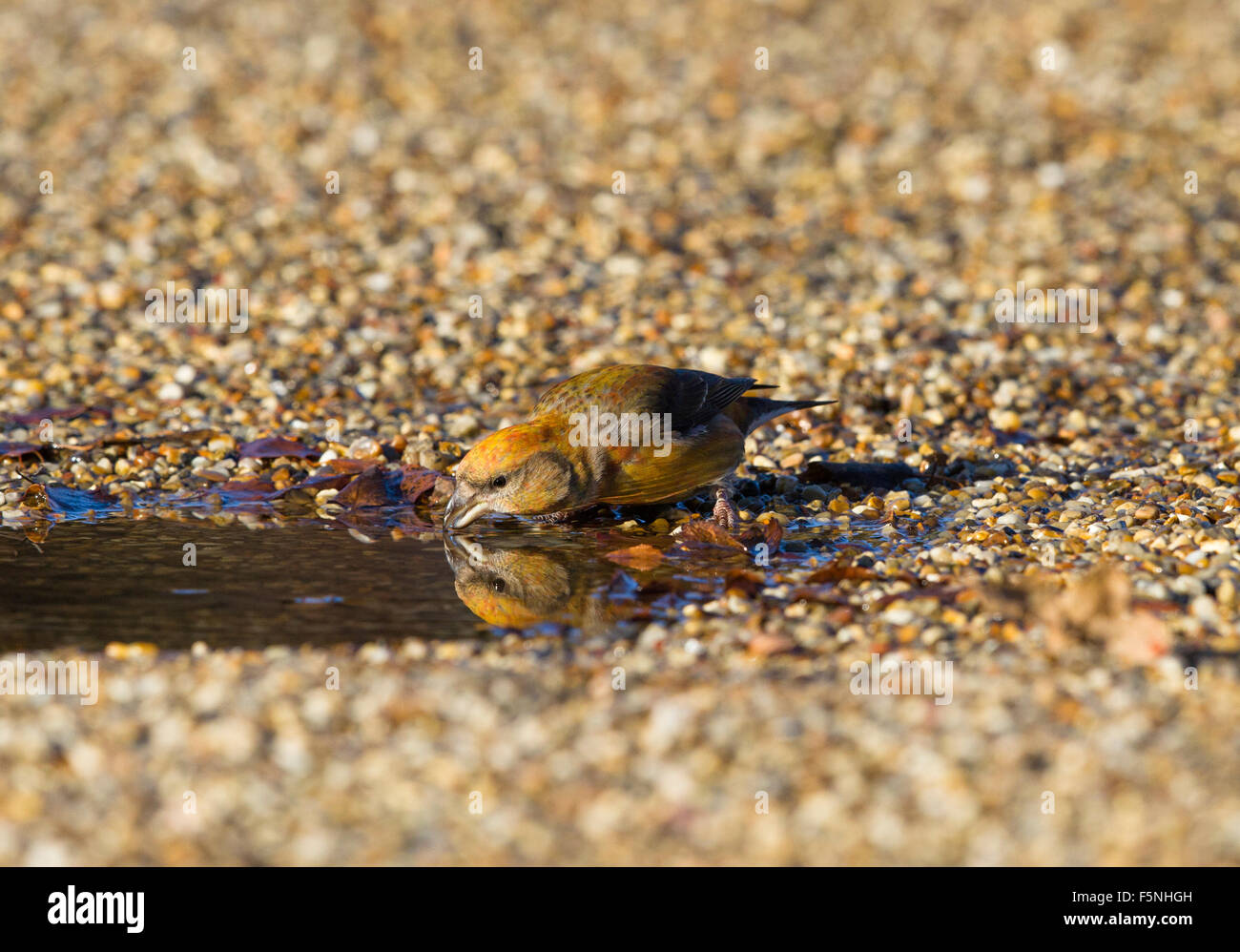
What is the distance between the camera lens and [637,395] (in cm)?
638

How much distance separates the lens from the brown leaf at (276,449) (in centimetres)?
758

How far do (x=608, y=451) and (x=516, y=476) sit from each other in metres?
0.42

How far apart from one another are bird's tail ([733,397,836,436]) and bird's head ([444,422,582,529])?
3.99 feet

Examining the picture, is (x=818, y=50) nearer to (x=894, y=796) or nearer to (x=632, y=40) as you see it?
(x=632, y=40)

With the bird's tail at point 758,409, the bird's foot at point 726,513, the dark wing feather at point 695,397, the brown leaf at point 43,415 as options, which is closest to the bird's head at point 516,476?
the dark wing feather at point 695,397

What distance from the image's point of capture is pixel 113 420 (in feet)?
26.5

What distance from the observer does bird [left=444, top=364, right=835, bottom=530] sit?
6113mm

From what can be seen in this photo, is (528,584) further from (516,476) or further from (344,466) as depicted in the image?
(344,466)

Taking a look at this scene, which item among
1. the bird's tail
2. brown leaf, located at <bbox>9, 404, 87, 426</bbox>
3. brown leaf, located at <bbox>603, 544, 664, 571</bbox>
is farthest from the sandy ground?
the bird's tail

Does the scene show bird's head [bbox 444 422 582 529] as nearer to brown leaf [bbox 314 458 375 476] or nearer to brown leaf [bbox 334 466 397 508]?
brown leaf [bbox 334 466 397 508]

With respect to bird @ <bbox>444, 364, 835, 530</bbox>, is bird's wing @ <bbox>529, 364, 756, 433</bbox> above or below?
above

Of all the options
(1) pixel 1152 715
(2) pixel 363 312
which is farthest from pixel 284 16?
(1) pixel 1152 715

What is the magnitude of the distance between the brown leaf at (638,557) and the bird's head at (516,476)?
32cm

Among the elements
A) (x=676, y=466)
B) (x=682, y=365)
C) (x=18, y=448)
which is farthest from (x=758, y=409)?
(x=18, y=448)
